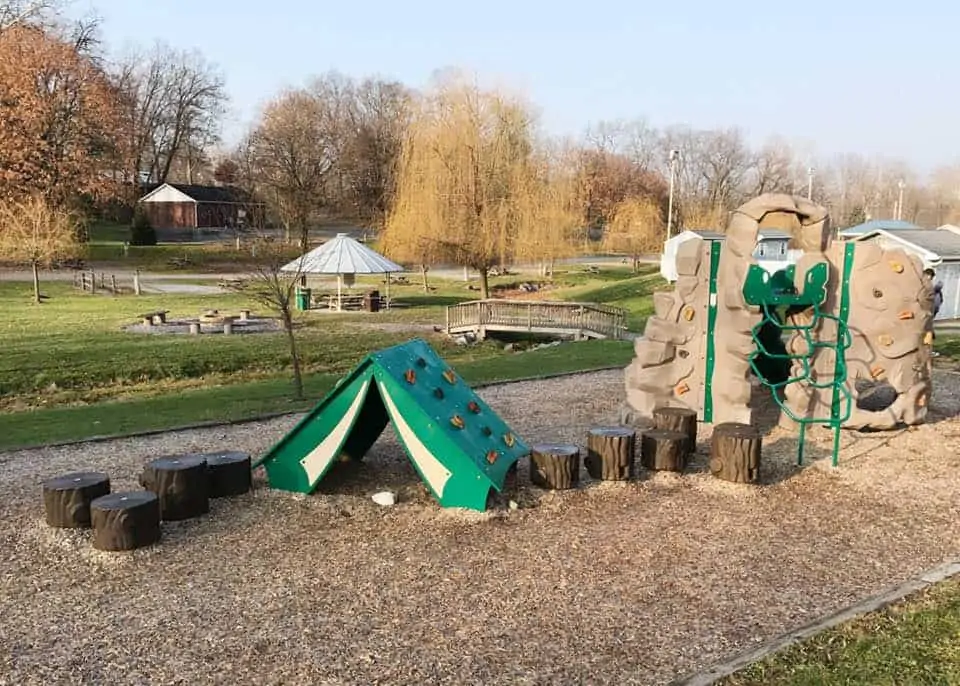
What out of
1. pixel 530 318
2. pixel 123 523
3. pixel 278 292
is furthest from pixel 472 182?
pixel 123 523

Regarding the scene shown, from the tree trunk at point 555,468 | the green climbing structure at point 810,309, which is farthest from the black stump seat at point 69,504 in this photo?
the green climbing structure at point 810,309

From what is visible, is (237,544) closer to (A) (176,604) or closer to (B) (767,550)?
(A) (176,604)

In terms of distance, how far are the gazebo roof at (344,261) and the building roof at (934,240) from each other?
16571 millimetres

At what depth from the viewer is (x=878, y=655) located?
187 inches

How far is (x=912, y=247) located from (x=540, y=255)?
1288 cm

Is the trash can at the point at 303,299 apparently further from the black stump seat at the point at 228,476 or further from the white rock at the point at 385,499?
the white rock at the point at 385,499

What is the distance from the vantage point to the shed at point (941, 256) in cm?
2502

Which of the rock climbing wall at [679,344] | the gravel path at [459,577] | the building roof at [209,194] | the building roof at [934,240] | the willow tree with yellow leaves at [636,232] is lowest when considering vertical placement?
the gravel path at [459,577]

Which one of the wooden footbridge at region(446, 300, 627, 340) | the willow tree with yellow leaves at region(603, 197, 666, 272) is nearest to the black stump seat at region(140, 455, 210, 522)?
the wooden footbridge at region(446, 300, 627, 340)

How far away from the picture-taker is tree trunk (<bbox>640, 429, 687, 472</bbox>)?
8.39 m

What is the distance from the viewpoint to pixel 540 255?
105 ft

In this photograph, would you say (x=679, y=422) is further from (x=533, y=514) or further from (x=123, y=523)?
(x=123, y=523)

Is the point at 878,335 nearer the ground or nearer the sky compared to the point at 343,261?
nearer the ground

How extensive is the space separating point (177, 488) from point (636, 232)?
4586 centimetres
